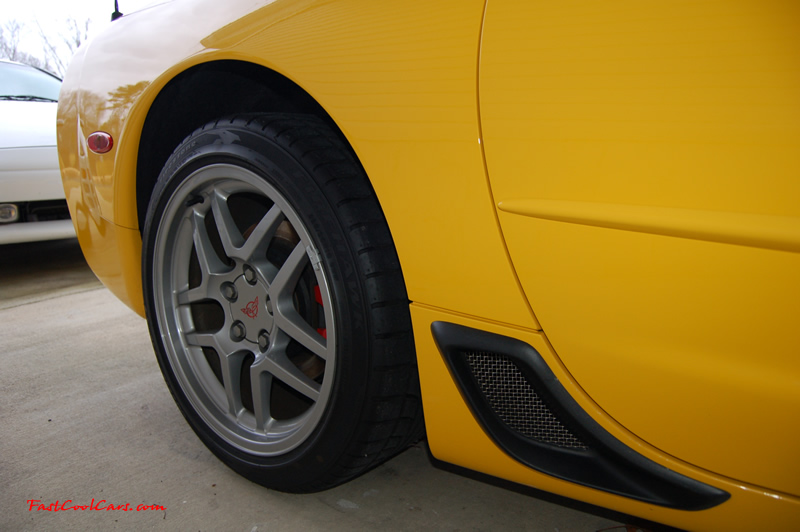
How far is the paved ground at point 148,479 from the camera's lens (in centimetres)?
139

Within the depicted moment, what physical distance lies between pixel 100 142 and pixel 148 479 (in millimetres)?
883

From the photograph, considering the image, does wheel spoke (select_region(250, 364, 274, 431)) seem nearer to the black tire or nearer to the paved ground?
the black tire

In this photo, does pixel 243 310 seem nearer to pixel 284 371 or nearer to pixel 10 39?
pixel 284 371

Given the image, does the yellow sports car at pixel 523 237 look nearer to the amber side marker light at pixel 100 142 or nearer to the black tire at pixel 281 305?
the black tire at pixel 281 305

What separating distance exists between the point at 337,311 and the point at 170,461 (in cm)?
81

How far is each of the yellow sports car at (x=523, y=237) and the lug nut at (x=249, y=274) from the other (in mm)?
11

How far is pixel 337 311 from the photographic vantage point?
46.6 inches

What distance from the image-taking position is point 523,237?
935 mm

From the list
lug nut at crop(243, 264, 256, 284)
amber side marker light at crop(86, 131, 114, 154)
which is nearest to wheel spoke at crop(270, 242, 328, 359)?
lug nut at crop(243, 264, 256, 284)

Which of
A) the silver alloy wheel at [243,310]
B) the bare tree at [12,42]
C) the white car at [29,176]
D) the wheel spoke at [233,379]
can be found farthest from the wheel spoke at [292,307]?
the bare tree at [12,42]

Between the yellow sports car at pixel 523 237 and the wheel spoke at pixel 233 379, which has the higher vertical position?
the yellow sports car at pixel 523 237

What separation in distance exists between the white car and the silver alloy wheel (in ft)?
7.42

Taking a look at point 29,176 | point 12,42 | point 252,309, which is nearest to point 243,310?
point 252,309

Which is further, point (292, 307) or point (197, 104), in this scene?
point (197, 104)
